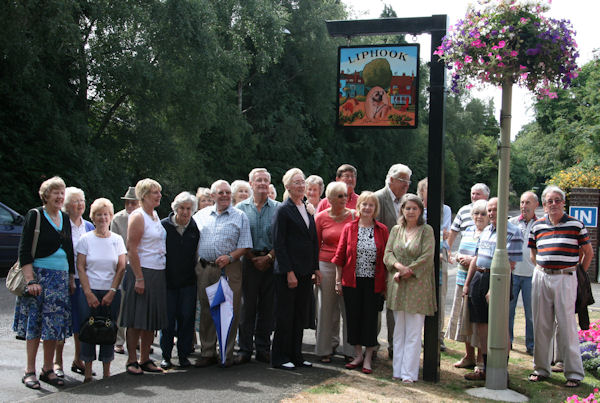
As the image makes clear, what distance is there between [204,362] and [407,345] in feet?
7.24

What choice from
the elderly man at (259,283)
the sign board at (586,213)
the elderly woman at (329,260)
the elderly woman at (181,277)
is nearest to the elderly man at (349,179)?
the elderly woman at (329,260)

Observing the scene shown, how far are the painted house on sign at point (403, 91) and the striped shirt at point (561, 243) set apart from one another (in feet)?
6.88

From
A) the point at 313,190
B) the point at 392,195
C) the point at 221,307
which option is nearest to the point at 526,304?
the point at 392,195

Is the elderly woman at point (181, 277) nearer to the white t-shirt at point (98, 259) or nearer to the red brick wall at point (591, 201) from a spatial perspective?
the white t-shirt at point (98, 259)

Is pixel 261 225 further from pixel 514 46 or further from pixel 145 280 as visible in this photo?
pixel 514 46

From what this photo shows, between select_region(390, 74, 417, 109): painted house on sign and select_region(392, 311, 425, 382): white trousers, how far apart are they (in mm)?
2242

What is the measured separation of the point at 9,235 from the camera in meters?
13.9

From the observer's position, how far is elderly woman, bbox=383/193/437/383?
660 cm

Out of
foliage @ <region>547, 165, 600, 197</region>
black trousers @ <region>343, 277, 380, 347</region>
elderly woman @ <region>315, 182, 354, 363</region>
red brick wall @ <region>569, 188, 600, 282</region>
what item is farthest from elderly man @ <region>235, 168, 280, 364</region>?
foliage @ <region>547, 165, 600, 197</region>

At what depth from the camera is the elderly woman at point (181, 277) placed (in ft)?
22.8

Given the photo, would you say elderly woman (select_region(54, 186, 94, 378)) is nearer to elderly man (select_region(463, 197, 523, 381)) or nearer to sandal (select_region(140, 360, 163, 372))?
sandal (select_region(140, 360, 163, 372))

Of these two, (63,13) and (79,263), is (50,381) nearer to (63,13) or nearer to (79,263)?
(79,263)

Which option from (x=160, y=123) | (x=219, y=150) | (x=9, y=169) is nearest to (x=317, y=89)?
(x=219, y=150)

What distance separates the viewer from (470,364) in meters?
7.54
